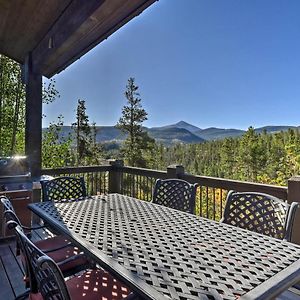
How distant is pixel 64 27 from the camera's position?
356 centimetres

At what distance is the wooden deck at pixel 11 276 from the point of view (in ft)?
8.30

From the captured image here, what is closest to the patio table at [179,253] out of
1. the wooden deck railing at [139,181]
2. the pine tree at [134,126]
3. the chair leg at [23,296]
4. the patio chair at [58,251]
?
the patio chair at [58,251]

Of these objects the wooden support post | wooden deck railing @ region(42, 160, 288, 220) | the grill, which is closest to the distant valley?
wooden deck railing @ region(42, 160, 288, 220)

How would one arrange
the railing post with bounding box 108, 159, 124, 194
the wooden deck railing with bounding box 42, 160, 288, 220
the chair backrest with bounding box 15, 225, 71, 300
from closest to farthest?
the chair backrest with bounding box 15, 225, 71, 300, the wooden deck railing with bounding box 42, 160, 288, 220, the railing post with bounding box 108, 159, 124, 194

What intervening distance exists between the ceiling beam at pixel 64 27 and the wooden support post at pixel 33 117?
258 millimetres

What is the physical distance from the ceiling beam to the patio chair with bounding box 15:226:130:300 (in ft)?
7.77

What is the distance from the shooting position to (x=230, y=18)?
49.3 feet

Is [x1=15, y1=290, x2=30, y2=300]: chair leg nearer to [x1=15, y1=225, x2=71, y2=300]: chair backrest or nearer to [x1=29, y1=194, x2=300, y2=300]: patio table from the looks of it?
[x1=29, y1=194, x2=300, y2=300]: patio table

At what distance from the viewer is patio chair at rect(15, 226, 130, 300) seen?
3.86 ft

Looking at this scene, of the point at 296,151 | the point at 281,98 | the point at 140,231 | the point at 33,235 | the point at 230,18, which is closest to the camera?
the point at 140,231

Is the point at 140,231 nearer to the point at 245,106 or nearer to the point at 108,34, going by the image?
the point at 108,34

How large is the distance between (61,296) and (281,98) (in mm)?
40164

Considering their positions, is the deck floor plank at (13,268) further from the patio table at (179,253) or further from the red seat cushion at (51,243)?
the patio table at (179,253)

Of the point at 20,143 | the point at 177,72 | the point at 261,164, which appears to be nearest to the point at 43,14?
the point at 20,143
